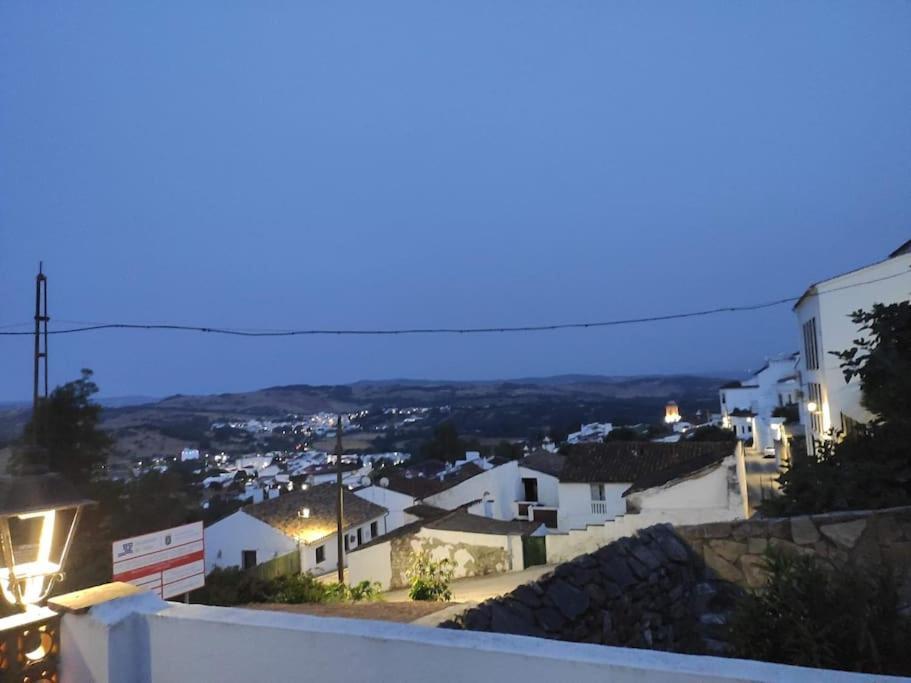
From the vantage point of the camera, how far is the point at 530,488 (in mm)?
26875

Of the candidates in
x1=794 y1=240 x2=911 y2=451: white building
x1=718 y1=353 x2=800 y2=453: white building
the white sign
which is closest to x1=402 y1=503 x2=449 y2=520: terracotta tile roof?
the white sign

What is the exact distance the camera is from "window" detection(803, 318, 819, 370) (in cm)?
1422

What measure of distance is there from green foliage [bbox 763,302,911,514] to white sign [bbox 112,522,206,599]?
829 centimetres

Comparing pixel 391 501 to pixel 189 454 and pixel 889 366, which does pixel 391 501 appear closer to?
pixel 189 454

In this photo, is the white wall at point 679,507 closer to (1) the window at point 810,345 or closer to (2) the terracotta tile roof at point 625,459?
(1) the window at point 810,345

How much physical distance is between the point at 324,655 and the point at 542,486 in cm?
2497

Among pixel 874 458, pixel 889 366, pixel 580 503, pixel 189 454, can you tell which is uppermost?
pixel 889 366

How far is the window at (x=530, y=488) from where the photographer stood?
26688mm

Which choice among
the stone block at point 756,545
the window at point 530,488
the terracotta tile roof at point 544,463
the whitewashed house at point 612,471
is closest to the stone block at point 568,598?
the stone block at point 756,545

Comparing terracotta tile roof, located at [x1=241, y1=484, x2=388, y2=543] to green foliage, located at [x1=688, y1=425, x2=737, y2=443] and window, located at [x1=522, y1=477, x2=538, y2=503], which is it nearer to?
window, located at [x1=522, y1=477, x2=538, y2=503]

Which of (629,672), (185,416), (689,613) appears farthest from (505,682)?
(185,416)

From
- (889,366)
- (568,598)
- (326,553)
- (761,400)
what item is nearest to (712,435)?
(761,400)

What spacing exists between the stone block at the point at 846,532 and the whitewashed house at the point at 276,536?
699 inches

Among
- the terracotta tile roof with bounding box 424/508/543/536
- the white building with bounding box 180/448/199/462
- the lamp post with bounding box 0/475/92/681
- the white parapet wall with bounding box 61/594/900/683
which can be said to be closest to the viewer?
the white parapet wall with bounding box 61/594/900/683
